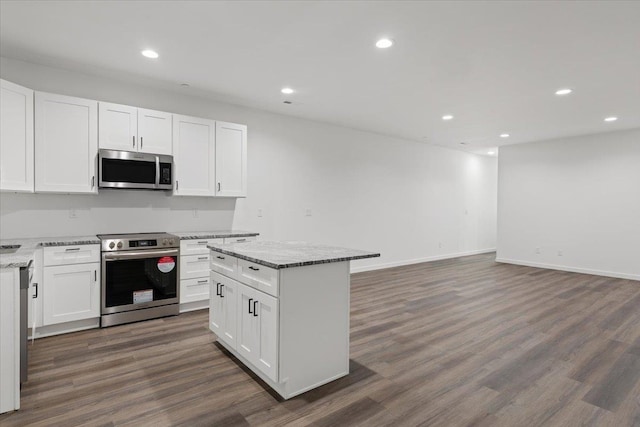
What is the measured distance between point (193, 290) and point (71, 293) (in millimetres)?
1209

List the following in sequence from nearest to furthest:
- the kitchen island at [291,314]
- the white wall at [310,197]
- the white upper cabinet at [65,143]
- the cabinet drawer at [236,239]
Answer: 1. the kitchen island at [291,314]
2. the white upper cabinet at [65,143]
3. the white wall at [310,197]
4. the cabinet drawer at [236,239]

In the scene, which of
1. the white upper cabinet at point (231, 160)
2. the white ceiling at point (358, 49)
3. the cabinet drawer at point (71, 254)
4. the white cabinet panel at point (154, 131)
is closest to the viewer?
the white ceiling at point (358, 49)

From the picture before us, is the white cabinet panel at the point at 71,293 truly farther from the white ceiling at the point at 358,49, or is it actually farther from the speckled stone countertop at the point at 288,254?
the white ceiling at the point at 358,49

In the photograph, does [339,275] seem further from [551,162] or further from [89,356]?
[551,162]

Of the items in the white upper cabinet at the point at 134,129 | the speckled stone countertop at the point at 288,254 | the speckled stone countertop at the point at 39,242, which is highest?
the white upper cabinet at the point at 134,129

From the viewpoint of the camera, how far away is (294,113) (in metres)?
5.43

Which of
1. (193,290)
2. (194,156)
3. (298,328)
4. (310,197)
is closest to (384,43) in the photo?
(298,328)

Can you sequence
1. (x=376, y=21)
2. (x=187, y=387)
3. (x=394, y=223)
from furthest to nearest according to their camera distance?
(x=394, y=223), (x=376, y=21), (x=187, y=387)

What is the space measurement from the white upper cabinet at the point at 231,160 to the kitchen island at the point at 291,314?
201 cm

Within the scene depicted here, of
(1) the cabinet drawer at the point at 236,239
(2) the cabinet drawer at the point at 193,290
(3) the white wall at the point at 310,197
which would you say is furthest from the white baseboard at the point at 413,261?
(2) the cabinet drawer at the point at 193,290

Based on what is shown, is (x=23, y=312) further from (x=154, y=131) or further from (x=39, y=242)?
(x=154, y=131)

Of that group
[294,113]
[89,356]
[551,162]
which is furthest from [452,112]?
[89,356]

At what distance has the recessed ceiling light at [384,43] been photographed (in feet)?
9.89

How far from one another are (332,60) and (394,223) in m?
4.39
